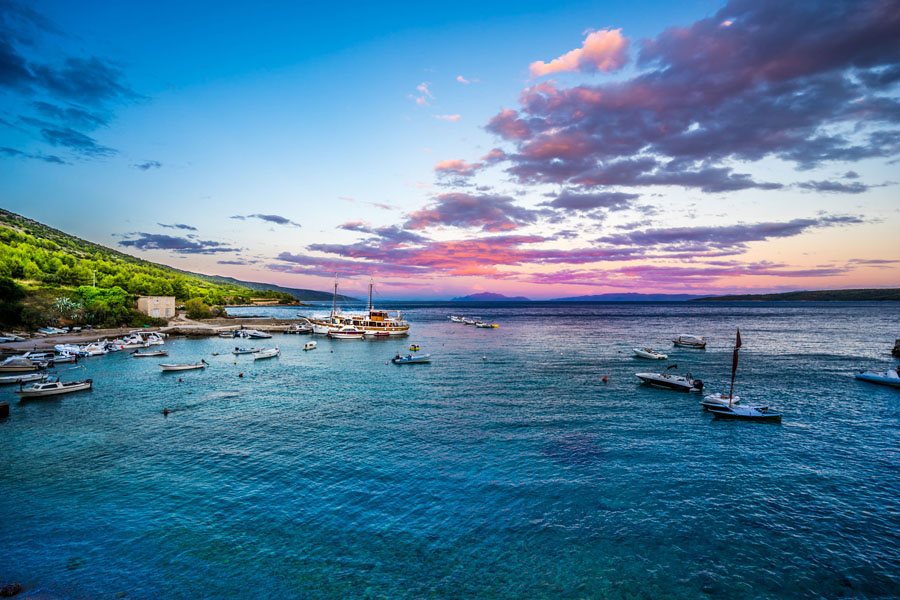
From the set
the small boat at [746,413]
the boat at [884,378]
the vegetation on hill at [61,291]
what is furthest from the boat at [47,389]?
the boat at [884,378]

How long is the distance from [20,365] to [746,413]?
93.2 m

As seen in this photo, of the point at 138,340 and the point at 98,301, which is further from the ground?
the point at 98,301

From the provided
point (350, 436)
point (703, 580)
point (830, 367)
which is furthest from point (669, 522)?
point (830, 367)

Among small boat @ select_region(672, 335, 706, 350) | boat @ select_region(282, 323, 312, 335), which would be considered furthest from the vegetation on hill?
small boat @ select_region(672, 335, 706, 350)

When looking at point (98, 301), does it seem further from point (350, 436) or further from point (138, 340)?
point (350, 436)

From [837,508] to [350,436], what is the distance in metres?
33.5

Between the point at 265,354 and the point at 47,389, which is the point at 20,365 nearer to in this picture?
the point at 47,389

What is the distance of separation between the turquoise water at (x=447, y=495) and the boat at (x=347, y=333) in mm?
63510

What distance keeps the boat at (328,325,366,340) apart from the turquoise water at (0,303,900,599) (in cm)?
6351

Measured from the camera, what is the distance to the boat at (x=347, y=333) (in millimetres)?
115250

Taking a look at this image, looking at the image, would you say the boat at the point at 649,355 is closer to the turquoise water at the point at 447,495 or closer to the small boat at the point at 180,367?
the turquoise water at the point at 447,495

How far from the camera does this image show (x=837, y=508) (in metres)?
24.0

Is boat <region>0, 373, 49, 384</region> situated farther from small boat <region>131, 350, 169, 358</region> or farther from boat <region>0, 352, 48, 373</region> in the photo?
small boat <region>131, 350, 169, 358</region>

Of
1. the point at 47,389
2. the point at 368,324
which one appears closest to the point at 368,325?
the point at 368,324
